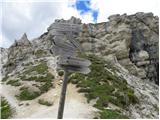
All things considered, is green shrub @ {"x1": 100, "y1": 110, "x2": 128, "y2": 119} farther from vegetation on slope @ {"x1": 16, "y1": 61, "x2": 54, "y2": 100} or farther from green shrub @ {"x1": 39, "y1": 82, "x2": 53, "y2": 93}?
green shrub @ {"x1": 39, "y1": 82, "x2": 53, "y2": 93}

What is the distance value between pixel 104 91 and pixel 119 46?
3737cm

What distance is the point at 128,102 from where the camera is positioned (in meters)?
36.4

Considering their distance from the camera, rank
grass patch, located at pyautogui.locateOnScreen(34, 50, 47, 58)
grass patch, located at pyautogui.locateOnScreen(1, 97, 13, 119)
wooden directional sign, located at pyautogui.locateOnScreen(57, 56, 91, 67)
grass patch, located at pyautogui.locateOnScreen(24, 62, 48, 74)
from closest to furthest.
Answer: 1. wooden directional sign, located at pyautogui.locateOnScreen(57, 56, 91, 67)
2. grass patch, located at pyautogui.locateOnScreen(1, 97, 13, 119)
3. grass patch, located at pyautogui.locateOnScreen(24, 62, 48, 74)
4. grass patch, located at pyautogui.locateOnScreen(34, 50, 47, 58)

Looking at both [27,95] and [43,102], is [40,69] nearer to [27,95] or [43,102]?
[27,95]

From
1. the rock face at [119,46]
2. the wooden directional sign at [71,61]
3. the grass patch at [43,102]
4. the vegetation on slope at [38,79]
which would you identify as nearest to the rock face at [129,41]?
the rock face at [119,46]

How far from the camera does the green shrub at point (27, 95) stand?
3495 centimetres

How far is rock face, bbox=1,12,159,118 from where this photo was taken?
222 feet

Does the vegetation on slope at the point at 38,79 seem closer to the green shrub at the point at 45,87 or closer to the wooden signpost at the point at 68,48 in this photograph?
the green shrub at the point at 45,87

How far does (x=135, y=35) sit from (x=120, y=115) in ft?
164

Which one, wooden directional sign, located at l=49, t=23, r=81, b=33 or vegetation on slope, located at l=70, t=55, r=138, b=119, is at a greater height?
wooden directional sign, located at l=49, t=23, r=81, b=33

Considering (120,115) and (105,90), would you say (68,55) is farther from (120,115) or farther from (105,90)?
(105,90)

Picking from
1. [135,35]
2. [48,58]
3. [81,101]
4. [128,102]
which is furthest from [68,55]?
[135,35]

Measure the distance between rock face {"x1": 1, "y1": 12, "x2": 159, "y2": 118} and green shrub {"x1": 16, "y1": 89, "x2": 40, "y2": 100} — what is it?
24901mm

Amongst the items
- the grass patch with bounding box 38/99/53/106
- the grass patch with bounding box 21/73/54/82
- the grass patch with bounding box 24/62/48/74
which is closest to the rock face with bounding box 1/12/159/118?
the grass patch with bounding box 24/62/48/74
